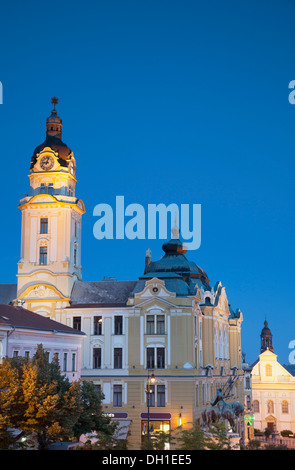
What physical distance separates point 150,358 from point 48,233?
18.4 metres

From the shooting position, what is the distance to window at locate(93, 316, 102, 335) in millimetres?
67250

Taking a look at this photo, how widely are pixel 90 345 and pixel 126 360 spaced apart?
4412mm

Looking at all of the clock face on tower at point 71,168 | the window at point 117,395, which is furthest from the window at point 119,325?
the clock face on tower at point 71,168

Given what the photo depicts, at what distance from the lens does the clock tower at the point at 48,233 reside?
229ft

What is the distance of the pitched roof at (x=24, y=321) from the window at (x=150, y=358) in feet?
36.1

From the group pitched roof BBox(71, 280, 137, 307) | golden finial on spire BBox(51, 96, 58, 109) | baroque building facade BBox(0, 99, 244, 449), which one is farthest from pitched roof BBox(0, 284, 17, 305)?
golden finial on spire BBox(51, 96, 58, 109)

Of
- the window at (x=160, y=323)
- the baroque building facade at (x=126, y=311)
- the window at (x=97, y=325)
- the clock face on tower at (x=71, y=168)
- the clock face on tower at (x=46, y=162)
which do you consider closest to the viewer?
the baroque building facade at (x=126, y=311)

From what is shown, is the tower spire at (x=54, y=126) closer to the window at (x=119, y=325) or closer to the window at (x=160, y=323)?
the window at (x=119, y=325)

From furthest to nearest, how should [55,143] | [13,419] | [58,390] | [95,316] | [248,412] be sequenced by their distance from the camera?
[248,412] < [55,143] < [95,316] < [58,390] < [13,419]

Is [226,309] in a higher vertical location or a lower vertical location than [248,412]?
higher

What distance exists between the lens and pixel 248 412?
86.7 metres
